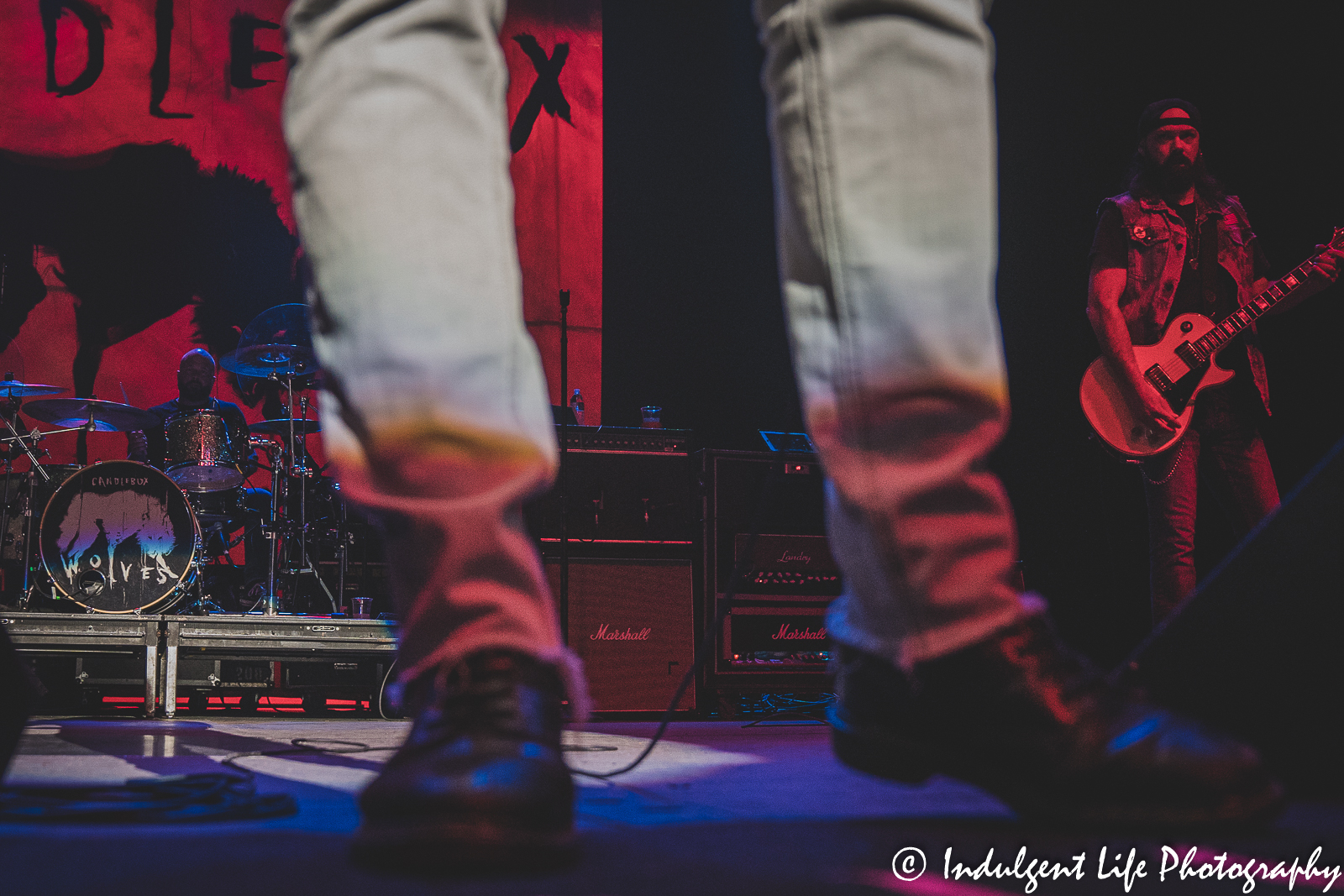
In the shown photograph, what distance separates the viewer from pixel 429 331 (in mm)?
641

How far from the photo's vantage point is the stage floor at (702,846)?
46cm

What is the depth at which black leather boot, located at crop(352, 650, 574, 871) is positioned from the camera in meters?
0.49

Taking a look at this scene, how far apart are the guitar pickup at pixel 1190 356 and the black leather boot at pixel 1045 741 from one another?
9.34 feet

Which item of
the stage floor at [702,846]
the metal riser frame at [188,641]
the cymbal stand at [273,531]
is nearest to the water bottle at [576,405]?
the metal riser frame at [188,641]

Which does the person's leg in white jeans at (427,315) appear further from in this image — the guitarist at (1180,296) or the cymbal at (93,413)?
the cymbal at (93,413)

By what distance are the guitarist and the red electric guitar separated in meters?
0.03

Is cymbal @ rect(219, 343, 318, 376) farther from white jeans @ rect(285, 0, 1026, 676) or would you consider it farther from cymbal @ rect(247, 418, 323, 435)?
white jeans @ rect(285, 0, 1026, 676)

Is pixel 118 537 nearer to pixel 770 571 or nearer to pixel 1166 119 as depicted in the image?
pixel 770 571

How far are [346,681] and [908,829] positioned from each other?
3.48m

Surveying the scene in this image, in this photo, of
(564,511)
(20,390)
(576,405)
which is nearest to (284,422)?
(20,390)

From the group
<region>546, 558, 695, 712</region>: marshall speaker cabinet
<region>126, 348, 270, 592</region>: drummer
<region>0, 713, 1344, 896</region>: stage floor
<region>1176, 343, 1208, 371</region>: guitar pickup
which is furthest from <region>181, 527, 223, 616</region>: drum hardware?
<region>1176, 343, 1208, 371</region>: guitar pickup

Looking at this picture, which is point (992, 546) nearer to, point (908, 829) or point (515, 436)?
point (908, 829)

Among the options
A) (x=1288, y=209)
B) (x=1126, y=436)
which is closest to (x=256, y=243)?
(x=1126, y=436)

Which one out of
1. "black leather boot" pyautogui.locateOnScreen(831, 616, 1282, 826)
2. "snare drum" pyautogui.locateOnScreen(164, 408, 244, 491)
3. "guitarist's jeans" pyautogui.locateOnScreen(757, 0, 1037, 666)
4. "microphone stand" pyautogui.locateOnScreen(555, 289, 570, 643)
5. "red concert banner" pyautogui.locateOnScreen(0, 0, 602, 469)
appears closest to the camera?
"black leather boot" pyautogui.locateOnScreen(831, 616, 1282, 826)
